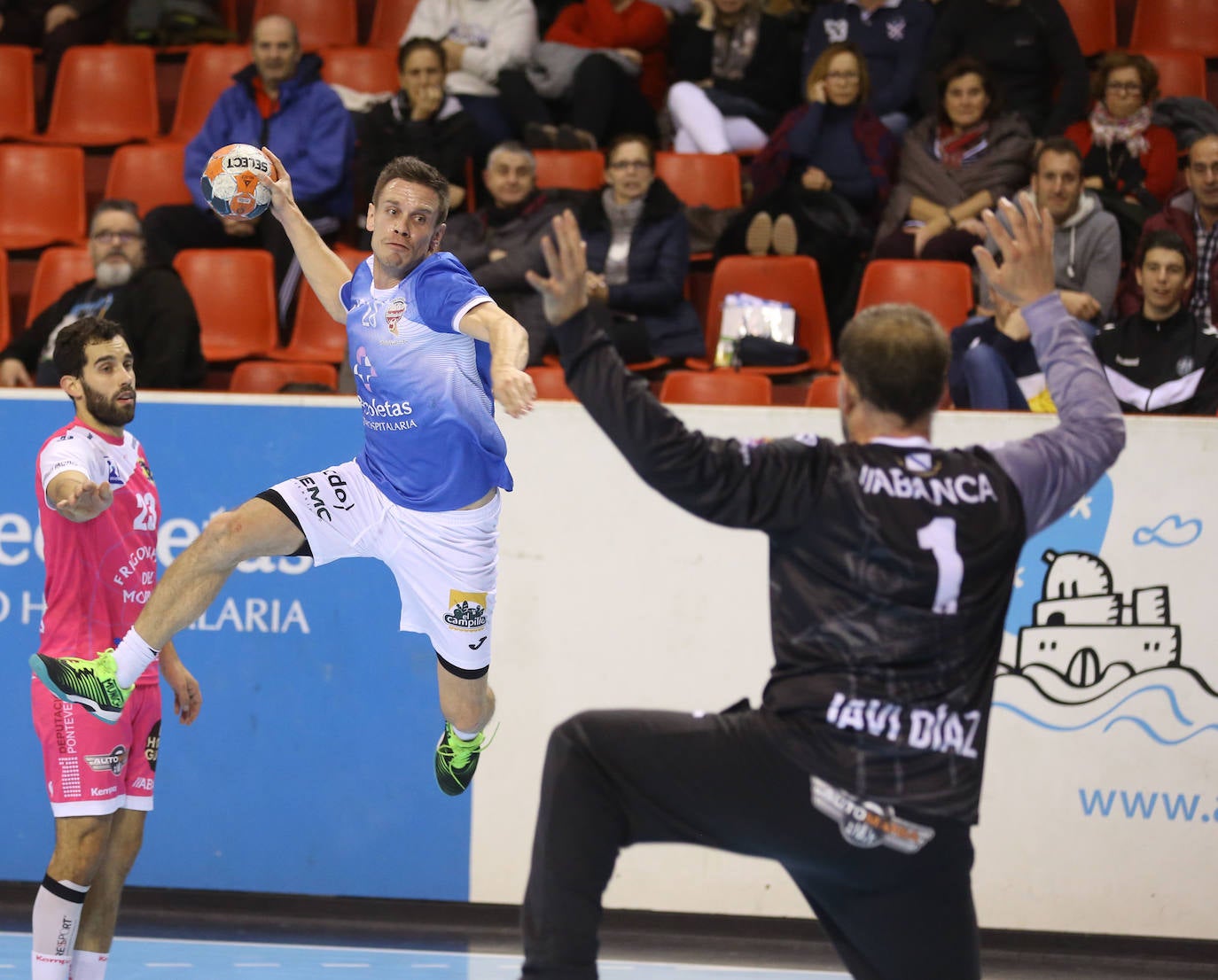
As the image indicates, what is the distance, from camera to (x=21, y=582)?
7.28 m

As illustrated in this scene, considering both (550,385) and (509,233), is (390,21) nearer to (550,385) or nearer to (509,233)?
(509,233)

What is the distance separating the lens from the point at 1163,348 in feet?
24.7

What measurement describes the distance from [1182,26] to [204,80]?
260 inches

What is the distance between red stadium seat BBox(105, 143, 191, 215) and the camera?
33.5 feet

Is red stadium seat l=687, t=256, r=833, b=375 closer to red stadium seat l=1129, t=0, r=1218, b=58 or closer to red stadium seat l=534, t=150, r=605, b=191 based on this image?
red stadium seat l=534, t=150, r=605, b=191

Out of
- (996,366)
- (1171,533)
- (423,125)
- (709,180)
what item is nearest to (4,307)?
(423,125)

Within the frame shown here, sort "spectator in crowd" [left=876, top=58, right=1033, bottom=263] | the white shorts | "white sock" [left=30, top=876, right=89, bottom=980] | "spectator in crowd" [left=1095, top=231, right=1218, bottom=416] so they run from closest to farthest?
the white shorts
"white sock" [left=30, top=876, right=89, bottom=980]
"spectator in crowd" [left=1095, top=231, right=1218, bottom=416]
"spectator in crowd" [left=876, top=58, right=1033, bottom=263]

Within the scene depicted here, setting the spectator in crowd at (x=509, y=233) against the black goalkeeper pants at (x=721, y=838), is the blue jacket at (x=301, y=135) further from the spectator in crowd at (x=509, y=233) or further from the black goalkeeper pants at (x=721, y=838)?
the black goalkeeper pants at (x=721, y=838)

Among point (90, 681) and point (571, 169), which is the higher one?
point (571, 169)

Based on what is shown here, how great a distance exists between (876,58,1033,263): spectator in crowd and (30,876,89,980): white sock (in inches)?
225

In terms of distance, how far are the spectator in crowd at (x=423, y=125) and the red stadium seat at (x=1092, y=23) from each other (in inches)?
162

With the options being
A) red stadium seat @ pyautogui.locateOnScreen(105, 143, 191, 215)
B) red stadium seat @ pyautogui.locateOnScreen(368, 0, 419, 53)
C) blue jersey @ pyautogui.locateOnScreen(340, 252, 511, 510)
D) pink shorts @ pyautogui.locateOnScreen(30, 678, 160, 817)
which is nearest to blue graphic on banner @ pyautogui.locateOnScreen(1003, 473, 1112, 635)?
blue jersey @ pyautogui.locateOnScreen(340, 252, 511, 510)

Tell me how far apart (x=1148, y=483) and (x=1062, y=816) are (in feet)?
5.03

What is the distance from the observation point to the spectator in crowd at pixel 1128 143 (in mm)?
8906
